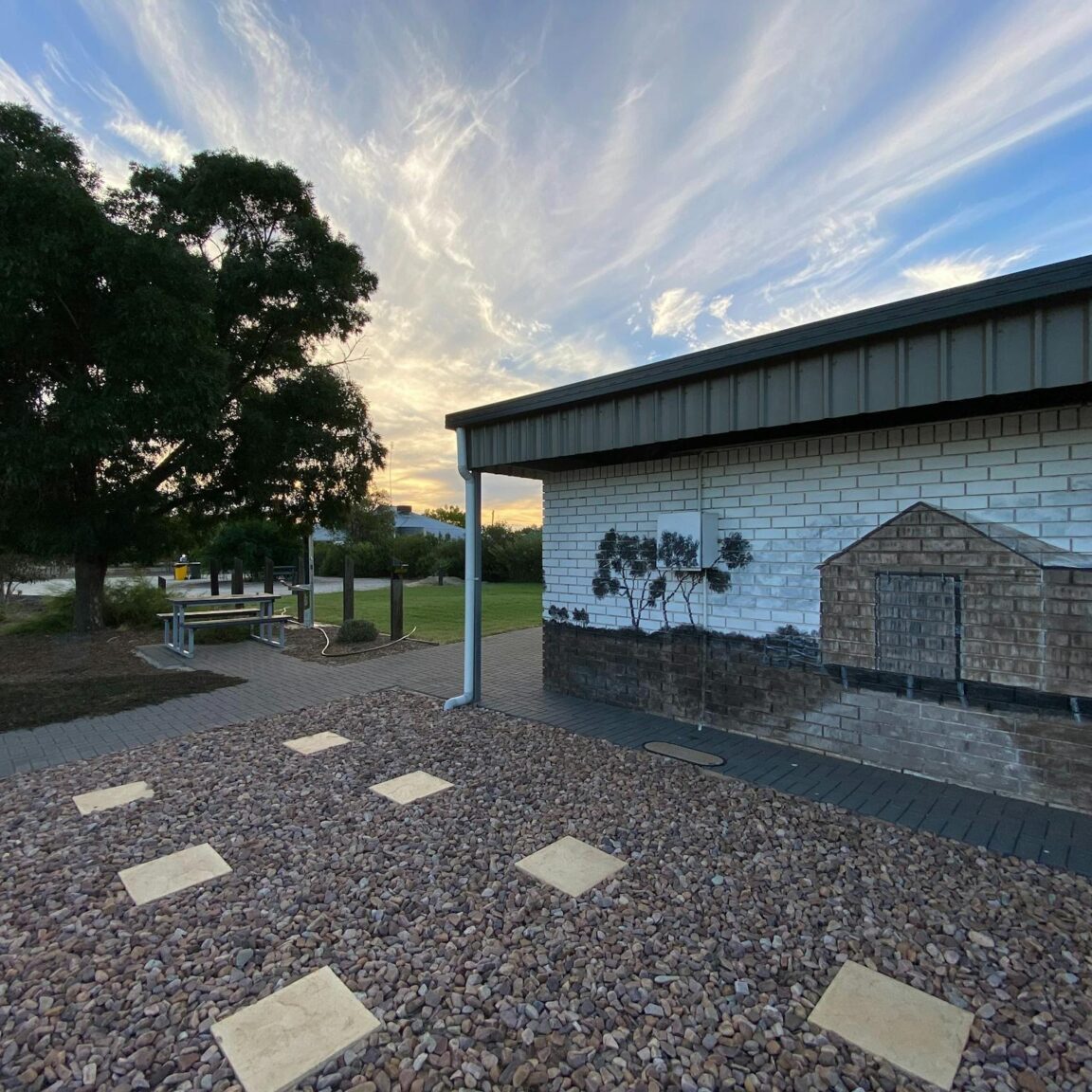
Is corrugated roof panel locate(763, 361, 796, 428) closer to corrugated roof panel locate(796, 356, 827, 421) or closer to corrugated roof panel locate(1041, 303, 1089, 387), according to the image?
corrugated roof panel locate(796, 356, 827, 421)

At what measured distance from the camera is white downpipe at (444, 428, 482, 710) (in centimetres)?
537

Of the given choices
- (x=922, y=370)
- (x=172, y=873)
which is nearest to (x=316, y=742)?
(x=172, y=873)

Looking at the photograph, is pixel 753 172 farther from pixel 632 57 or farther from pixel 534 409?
pixel 534 409

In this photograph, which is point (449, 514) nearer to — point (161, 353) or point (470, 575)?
point (161, 353)

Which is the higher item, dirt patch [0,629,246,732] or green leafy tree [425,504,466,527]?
green leafy tree [425,504,466,527]

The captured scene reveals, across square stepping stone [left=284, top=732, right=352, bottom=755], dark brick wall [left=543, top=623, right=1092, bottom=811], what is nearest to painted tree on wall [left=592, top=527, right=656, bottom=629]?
dark brick wall [left=543, top=623, right=1092, bottom=811]

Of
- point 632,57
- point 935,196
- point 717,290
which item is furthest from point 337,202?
point 935,196

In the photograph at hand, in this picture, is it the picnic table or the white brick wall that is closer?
the white brick wall

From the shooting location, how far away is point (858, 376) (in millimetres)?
3109

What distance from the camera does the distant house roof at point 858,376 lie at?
8.43 ft

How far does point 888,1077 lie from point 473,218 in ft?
29.4

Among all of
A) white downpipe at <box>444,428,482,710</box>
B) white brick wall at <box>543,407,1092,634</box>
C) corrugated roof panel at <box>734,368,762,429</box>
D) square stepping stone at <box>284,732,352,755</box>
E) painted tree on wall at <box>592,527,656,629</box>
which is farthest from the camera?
white downpipe at <box>444,428,482,710</box>

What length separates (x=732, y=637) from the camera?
180 inches

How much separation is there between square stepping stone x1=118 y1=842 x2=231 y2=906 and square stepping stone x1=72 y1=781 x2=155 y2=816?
2.89 ft
